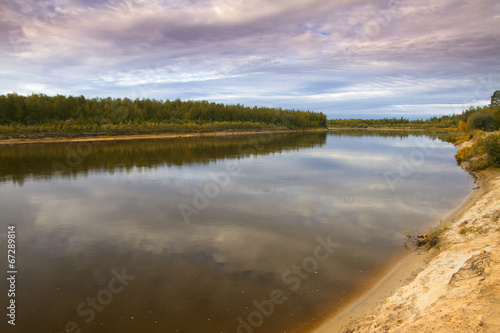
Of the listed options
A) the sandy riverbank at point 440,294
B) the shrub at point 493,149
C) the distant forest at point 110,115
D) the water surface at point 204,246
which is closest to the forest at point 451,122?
the shrub at point 493,149

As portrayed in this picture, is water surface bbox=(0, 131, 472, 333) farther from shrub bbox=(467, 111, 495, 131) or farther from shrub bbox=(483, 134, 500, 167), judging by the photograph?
shrub bbox=(467, 111, 495, 131)

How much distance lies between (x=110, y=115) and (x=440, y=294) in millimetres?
74859

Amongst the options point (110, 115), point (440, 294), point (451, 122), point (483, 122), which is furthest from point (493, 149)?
point (451, 122)

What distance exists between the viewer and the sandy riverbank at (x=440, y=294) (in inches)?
156

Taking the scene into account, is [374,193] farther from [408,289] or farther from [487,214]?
[408,289]

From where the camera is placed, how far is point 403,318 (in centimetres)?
456

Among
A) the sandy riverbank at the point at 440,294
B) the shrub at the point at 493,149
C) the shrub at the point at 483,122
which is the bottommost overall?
the sandy riverbank at the point at 440,294

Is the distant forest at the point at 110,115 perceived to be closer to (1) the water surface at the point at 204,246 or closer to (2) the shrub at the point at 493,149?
(1) the water surface at the point at 204,246

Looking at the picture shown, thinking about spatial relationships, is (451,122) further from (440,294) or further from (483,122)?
(440,294)

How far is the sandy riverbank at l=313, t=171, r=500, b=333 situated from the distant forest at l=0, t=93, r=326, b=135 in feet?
199

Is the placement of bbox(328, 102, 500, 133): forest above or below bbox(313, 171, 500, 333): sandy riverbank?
above

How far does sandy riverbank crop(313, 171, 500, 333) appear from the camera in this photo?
156 inches

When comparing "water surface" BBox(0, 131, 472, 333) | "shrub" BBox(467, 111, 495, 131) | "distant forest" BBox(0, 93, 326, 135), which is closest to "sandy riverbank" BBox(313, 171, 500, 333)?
"water surface" BBox(0, 131, 472, 333)

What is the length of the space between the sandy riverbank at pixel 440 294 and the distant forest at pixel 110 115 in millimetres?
60562
